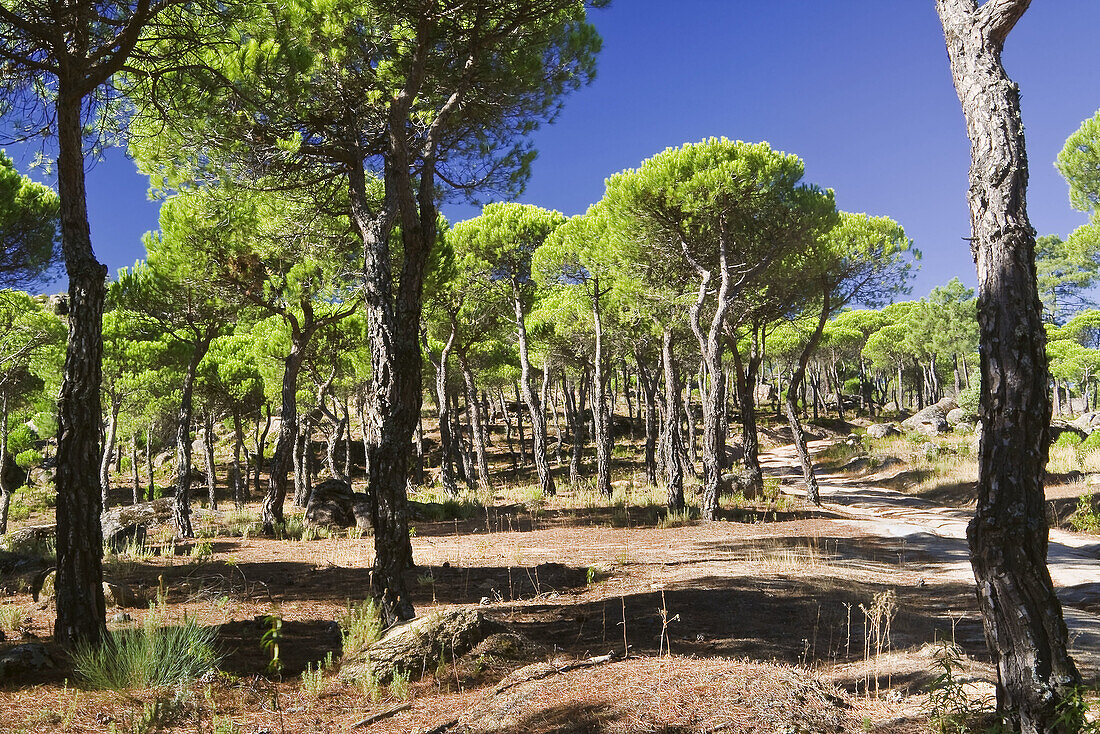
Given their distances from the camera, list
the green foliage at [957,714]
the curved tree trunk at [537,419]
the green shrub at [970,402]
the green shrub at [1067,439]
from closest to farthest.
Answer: the green foliage at [957,714] < the curved tree trunk at [537,419] < the green shrub at [1067,439] < the green shrub at [970,402]

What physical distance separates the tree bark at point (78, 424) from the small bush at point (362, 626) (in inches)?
72.9

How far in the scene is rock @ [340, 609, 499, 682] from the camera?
4.46m

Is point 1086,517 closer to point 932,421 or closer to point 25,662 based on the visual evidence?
point 25,662

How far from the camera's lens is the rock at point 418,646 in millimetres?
4461

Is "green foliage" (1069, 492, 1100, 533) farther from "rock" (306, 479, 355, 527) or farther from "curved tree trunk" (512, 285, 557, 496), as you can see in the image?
"rock" (306, 479, 355, 527)

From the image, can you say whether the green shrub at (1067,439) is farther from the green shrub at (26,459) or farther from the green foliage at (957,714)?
the green shrub at (26,459)

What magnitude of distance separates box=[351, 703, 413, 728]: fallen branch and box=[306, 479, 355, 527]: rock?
11.5 m

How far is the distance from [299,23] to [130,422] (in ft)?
83.6

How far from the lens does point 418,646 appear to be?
15.2 ft

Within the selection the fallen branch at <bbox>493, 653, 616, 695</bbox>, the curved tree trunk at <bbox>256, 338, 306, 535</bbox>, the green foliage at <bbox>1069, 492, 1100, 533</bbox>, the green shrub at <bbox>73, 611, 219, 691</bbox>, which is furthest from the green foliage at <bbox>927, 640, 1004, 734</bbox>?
the curved tree trunk at <bbox>256, 338, 306, 535</bbox>

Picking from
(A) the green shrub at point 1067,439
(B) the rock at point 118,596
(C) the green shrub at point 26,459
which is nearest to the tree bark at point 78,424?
(B) the rock at point 118,596

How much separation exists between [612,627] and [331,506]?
11.1 meters

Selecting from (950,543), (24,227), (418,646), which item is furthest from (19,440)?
(950,543)

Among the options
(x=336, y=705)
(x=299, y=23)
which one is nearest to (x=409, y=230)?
(x=299, y=23)
